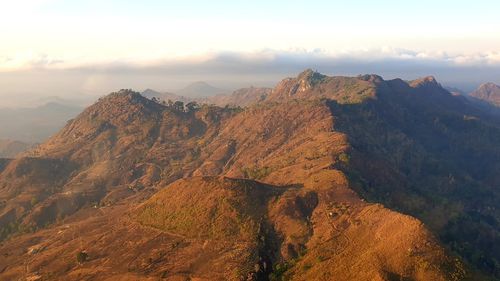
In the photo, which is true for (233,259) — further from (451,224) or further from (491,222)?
(491,222)

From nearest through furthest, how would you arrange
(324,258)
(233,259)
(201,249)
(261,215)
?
(324,258) < (233,259) < (201,249) < (261,215)

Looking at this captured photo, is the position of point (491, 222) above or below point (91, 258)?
below

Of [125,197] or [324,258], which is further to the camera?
[125,197]

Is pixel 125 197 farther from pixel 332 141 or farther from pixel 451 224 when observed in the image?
pixel 451 224

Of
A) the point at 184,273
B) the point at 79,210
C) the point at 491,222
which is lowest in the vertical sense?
the point at 491,222

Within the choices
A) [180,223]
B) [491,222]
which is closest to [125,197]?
[180,223]

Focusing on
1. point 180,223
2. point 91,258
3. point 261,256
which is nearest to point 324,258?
point 261,256

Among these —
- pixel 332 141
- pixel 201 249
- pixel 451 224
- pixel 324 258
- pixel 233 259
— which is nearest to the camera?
pixel 324 258

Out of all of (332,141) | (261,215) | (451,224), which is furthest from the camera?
(332,141)

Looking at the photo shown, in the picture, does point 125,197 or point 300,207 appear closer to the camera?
point 300,207
